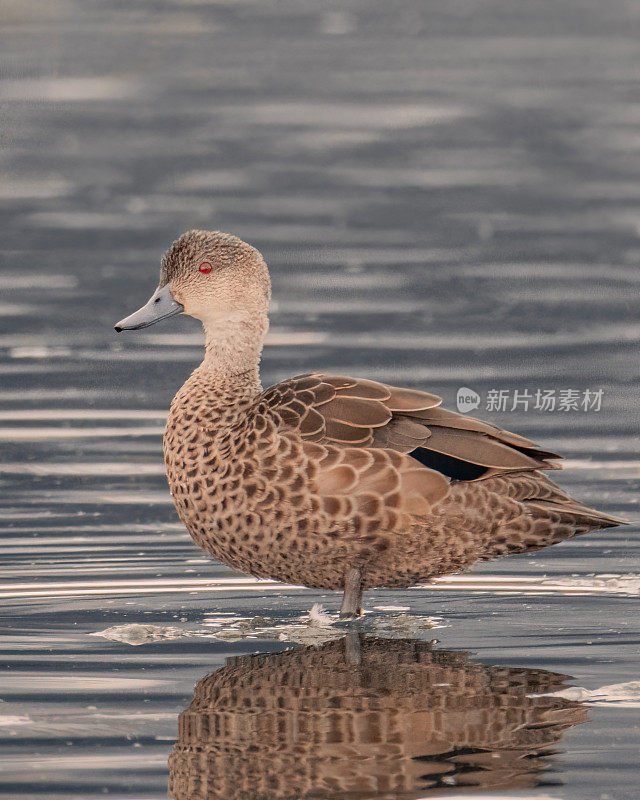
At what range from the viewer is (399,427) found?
27.7ft

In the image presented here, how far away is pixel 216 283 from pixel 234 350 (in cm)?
34

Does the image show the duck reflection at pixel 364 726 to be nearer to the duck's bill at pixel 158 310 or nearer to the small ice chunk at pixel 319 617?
the small ice chunk at pixel 319 617

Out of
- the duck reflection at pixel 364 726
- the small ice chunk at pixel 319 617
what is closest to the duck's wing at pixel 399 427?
the small ice chunk at pixel 319 617

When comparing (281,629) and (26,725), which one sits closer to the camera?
(26,725)

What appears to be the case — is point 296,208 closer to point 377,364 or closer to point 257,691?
point 377,364

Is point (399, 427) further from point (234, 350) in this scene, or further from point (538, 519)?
point (234, 350)

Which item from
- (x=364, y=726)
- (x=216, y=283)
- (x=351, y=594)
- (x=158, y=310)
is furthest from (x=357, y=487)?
(x=364, y=726)

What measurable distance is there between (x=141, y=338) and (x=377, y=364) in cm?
209

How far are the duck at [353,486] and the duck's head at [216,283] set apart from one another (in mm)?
A: 409

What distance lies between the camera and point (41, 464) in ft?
36.8

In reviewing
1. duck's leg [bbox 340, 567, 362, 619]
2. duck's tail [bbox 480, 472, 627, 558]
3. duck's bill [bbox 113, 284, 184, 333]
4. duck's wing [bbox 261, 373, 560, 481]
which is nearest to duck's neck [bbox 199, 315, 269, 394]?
duck's bill [bbox 113, 284, 184, 333]

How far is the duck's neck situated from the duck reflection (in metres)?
1.70

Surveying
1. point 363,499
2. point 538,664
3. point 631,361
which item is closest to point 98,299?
point 631,361

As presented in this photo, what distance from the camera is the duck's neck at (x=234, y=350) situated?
8.92m
